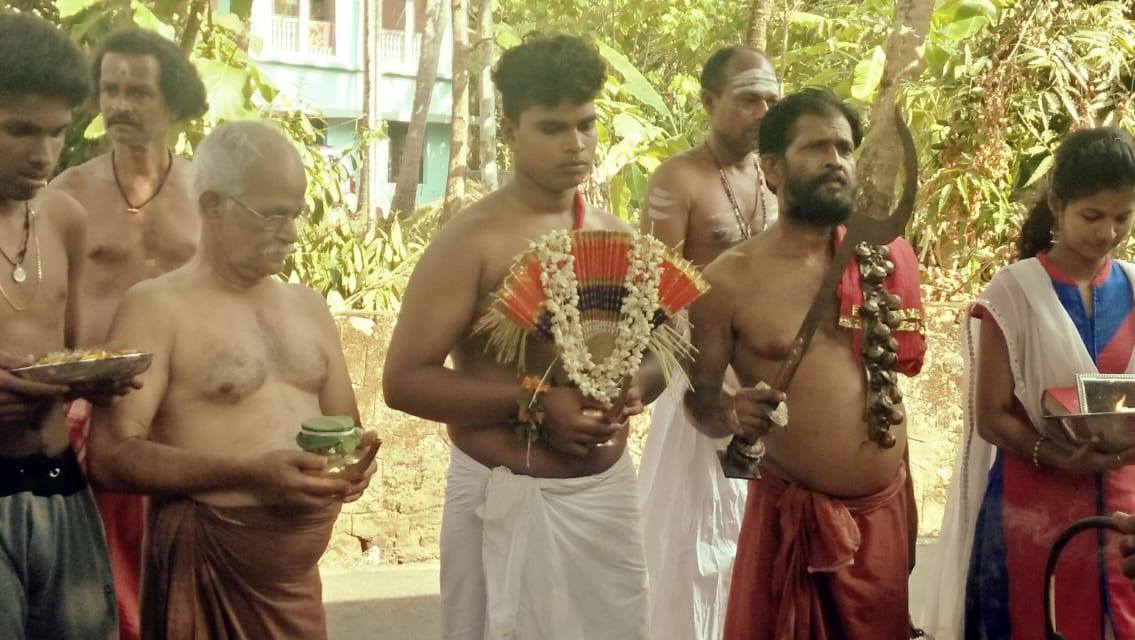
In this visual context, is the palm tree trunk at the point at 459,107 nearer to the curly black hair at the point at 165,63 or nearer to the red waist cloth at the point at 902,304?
the curly black hair at the point at 165,63

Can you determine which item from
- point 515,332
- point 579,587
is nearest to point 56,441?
point 515,332

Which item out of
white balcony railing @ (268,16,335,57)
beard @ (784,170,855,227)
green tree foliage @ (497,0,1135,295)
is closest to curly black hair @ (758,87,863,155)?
beard @ (784,170,855,227)

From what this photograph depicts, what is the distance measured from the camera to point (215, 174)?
3320 millimetres

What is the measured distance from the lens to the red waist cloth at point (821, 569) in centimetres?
389

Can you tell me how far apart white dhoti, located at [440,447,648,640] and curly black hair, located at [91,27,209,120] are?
1.66 metres

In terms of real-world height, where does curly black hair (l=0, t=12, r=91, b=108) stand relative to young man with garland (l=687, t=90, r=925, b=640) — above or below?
above

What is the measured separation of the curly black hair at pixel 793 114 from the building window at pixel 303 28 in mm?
17559

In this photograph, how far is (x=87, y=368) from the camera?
9.87ft

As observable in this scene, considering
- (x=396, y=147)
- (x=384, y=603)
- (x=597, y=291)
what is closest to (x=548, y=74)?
(x=597, y=291)

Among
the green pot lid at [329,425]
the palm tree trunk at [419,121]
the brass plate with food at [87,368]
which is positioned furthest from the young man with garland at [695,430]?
the palm tree trunk at [419,121]

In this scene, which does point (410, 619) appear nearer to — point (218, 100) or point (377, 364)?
point (377, 364)

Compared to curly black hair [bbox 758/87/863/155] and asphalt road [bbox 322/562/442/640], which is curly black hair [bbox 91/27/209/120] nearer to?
curly black hair [bbox 758/87/863/155]

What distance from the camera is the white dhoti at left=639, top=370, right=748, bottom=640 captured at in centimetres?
502

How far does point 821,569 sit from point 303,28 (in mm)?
18649
